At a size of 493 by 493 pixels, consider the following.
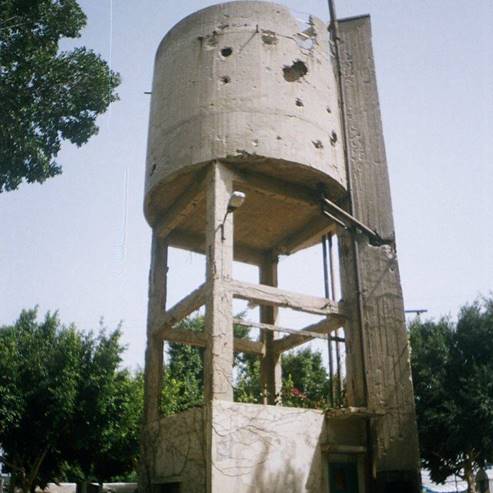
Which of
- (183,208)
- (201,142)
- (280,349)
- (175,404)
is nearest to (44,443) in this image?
(175,404)

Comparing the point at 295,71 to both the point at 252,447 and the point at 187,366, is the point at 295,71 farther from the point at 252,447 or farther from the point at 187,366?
the point at 187,366

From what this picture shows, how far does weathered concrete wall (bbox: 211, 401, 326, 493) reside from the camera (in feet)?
31.5

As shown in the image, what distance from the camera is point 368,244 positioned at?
42.8ft

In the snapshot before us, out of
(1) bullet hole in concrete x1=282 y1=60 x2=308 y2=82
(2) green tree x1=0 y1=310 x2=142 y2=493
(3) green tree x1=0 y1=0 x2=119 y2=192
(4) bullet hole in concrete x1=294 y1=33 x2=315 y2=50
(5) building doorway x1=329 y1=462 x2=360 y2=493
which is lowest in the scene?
(5) building doorway x1=329 y1=462 x2=360 y2=493

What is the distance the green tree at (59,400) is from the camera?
1917 centimetres

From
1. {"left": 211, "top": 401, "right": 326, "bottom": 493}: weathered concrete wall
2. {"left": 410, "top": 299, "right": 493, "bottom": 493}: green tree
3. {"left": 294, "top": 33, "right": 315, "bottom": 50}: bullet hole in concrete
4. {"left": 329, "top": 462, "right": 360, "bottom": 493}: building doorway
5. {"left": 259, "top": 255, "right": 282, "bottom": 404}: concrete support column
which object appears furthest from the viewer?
{"left": 410, "top": 299, "right": 493, "bottom": 493}: green tree

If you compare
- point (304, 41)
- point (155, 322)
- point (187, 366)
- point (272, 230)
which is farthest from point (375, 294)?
point (187, 366)

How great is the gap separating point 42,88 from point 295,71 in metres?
5.51

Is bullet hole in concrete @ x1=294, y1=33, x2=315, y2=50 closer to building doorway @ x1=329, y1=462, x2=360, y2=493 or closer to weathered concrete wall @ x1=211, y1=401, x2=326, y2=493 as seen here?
weathered concrete wall @ x1=211, y1=401, x2=326, y2=493

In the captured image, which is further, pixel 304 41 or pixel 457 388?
pixel 457 388

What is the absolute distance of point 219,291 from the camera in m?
10.8

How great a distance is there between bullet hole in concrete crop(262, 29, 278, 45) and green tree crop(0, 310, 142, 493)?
1240cm

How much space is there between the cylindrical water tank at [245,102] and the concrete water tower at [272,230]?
3 cm

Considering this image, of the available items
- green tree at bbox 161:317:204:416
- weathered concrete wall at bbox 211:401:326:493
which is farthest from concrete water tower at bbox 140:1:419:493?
green tree at bbox 161:317:204:416
